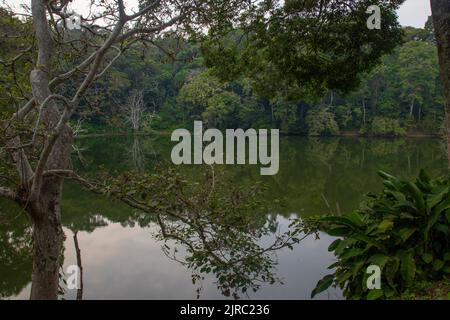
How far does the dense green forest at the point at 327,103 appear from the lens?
115ft

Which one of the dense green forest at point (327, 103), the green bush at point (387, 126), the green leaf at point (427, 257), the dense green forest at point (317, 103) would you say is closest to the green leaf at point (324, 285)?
the green leaf at point (427, 257)

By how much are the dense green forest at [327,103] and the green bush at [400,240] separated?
29013 millimetres

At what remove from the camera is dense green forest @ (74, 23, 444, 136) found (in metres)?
35.1

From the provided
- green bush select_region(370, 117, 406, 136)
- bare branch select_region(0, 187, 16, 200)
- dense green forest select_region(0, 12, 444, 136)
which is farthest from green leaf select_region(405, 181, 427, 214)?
green bush select_region(370, 117, 406, 136)

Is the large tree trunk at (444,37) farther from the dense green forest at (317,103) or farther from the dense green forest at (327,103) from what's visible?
the dense green forest at (327,103)

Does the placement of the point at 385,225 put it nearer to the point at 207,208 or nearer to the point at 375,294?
the point at 375,294

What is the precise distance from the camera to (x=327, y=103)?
39.6m

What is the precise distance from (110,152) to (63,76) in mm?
21575

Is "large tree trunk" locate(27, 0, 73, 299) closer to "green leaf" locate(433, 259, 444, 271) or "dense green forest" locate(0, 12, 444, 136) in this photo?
"green leaf" locate(433, 259, 444, 271)

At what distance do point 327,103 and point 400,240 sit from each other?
123 feet

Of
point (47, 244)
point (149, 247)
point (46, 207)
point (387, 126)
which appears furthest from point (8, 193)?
point (387, 126)

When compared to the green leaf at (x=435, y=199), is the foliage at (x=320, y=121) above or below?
above
